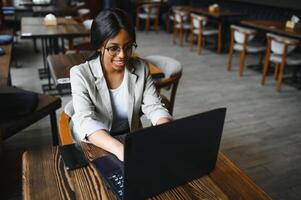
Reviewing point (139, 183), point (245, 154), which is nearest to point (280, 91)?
point (245, 154)

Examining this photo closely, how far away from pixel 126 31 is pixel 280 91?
3262 mm

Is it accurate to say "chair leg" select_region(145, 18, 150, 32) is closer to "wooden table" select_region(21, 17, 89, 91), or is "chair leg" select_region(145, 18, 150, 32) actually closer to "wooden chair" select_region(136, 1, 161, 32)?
"wooden chair" select_region(136, 1, 161, 32)

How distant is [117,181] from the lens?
0.88m

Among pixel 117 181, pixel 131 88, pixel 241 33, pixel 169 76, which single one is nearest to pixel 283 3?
pixel 241 33

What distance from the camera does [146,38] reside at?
684cm

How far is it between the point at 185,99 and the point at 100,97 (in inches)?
90.8

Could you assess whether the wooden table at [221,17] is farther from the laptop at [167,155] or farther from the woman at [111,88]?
the laptop at [167,155]

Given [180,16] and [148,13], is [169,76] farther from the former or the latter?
[148,13]

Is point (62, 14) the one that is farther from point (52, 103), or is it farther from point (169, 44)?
point (52, 103)

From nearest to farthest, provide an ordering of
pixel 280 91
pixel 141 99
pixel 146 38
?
pixel 141 99 < pixel 280 91 < pixel 146 38

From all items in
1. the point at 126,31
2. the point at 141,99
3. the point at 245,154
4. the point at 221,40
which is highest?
the point at 126,31

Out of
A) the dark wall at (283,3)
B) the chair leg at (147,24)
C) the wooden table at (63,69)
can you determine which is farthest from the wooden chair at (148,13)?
A: the wooden table at (63,69)

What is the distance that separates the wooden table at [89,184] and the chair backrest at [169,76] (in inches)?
37.5

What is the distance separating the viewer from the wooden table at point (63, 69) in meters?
1.96
